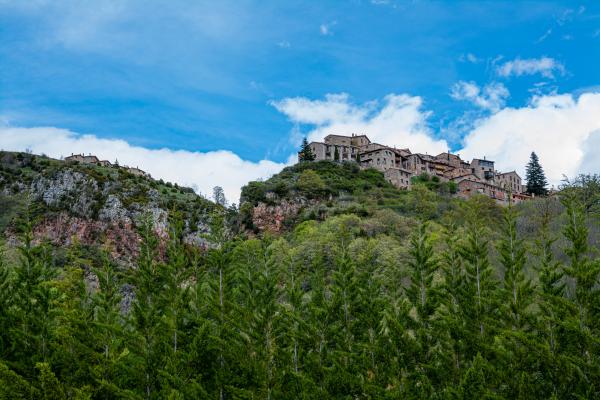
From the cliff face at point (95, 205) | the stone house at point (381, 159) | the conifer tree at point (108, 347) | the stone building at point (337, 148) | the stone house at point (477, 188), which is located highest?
the stone building at point (337, 148)

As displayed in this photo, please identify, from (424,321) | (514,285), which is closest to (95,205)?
(424,321)

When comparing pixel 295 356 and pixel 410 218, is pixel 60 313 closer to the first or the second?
pixel 295 356

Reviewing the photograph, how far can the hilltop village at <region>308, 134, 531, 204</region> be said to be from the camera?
313ft

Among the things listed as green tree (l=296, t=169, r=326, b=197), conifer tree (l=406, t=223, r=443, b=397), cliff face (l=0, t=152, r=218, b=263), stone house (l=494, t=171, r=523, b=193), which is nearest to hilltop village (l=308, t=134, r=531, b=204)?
stone house (l=494, t=171, r=523, b=193)

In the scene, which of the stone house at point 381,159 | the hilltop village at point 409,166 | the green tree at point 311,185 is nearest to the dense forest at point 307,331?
the green tree at point 311,185

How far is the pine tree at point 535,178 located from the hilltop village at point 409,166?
89.4 inches

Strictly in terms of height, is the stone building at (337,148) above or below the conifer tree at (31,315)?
above

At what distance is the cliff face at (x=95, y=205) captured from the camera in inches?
2719

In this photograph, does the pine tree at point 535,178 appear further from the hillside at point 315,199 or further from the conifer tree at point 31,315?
the conifer tree at point 31,315

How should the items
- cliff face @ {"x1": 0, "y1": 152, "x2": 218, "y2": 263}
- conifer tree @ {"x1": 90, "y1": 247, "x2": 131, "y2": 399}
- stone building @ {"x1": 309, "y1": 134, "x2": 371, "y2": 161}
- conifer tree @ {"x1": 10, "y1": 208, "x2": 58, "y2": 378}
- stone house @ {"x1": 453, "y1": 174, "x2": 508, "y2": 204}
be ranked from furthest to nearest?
stone building @ {"x1": 309, "y1": 134, "x2": 371, "y2": 161} → stone house @ {"x1": 453, "y1": 174, "x2": 508, "y2": 204} → cliff face @ {"x1": 0, "y1": 152, "x2": 218, "y2": 263} → conifer tree @ {"x1": 10, "y1": 208, "x2": 58, "y2": 378} → conifer tree @ {"x1": 90, "y1": 247, "x2": 131, "y2": 399}

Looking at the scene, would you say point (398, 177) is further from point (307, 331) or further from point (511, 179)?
point (307, 331)

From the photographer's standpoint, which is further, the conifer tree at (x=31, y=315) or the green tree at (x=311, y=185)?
the green tree at (x=311, y=185)

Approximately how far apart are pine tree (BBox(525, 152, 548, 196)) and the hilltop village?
7.45 feet

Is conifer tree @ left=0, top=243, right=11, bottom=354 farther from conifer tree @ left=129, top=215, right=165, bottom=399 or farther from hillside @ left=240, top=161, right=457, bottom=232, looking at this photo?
hillside @ left=240, top=161, right=457, bottom=232
